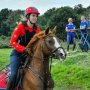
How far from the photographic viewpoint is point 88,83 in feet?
60.3

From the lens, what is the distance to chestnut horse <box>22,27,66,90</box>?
9.86 m

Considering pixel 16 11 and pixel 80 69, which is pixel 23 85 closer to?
pixel 80 69

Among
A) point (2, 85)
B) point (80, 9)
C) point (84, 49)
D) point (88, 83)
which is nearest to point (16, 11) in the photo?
point (80, 9)

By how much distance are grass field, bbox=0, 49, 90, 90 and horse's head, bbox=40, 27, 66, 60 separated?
327 inches

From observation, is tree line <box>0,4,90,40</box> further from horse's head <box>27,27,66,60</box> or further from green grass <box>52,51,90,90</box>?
horse's head <box>27,27,66,60</box>

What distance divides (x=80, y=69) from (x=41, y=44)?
9.86 meters

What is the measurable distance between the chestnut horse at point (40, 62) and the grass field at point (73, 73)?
797 cm

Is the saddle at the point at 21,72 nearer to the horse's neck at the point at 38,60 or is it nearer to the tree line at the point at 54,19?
the horse's neck at the point at 38,60

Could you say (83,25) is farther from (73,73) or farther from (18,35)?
(18,35)

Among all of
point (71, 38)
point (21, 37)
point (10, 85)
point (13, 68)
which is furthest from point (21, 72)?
point (71, 38)

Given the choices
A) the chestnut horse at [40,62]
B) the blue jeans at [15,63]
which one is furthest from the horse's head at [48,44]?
the blue jeans at [15,63]

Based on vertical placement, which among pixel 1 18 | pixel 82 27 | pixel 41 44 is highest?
pixel 41 44

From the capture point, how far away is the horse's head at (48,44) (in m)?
9.55

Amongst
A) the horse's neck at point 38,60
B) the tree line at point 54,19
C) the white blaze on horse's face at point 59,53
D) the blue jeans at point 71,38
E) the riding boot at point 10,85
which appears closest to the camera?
the white blaze on horse's face at point 59,53
